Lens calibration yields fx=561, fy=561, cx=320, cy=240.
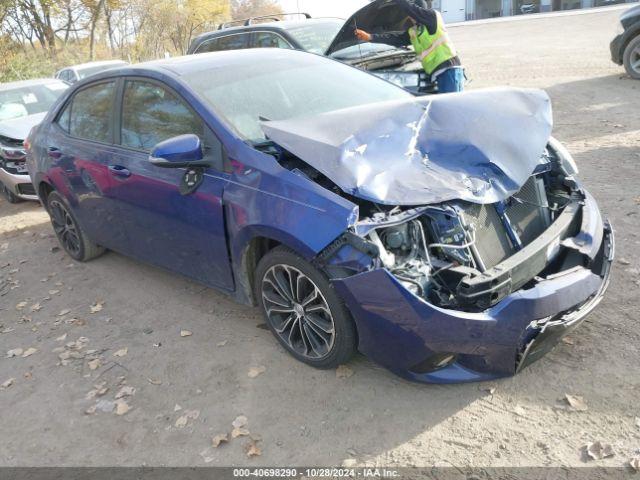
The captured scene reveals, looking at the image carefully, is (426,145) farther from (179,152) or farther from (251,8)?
(251,8)

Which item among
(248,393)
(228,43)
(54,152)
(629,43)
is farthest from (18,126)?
(629,43)

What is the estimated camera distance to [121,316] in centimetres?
446

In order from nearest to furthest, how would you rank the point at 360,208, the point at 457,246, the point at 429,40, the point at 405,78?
1. the point at 457,246
2. the point at 360,208
3. the point at 429,40
4. the point at 405,78

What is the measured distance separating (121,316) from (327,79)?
96.5 inches

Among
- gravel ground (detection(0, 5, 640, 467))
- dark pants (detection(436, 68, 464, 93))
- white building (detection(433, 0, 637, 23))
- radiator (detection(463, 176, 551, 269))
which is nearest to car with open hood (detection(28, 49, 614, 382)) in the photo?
radiator (detection(463, 176, 551, 269))

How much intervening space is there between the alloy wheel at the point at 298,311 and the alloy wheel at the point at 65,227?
2834mm

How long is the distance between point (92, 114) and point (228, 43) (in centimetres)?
520

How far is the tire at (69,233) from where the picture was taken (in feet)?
17.6

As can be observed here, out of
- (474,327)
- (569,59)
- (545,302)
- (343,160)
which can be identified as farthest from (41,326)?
(569,59)

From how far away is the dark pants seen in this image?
731 centimetres

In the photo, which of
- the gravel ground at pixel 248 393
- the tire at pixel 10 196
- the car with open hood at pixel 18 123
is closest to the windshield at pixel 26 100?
the car with open hood at pixel 18 123

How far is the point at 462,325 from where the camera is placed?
2641mm

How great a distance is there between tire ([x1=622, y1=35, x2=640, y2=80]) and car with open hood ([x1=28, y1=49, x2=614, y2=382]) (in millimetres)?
8023

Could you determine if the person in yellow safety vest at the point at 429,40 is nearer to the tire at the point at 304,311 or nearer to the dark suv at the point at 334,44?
the dark suv at the point at 334,44
